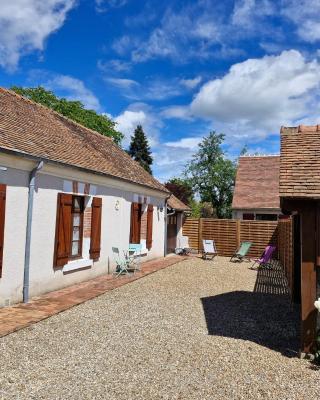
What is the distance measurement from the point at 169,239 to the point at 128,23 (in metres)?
12.0

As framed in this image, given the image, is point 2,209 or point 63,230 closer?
point 2,209

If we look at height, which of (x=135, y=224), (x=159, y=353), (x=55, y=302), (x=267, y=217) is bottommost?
(x=159, y=353)

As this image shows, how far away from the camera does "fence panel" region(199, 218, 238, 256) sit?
1870cm

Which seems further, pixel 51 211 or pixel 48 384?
pixel 51 211

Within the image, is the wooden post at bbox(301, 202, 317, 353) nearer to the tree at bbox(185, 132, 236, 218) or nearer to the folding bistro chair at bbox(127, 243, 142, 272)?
→ the folding bistro chair at bbox(127, 243, 142, 272)

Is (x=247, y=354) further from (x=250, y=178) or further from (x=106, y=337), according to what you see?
(x=250, y=178)

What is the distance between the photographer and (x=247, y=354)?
17.1 feet

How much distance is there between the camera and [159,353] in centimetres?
515

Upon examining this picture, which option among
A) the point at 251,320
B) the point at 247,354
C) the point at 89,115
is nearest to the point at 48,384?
the point at 247,354

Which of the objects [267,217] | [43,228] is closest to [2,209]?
[43,228]

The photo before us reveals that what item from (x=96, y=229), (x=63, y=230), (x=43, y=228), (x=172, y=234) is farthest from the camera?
(x=172, y=234)

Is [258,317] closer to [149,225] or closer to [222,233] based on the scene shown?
[149,225]

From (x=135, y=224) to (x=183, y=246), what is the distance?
543 centimetres

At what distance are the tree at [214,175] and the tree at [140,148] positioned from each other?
16.6 ft
